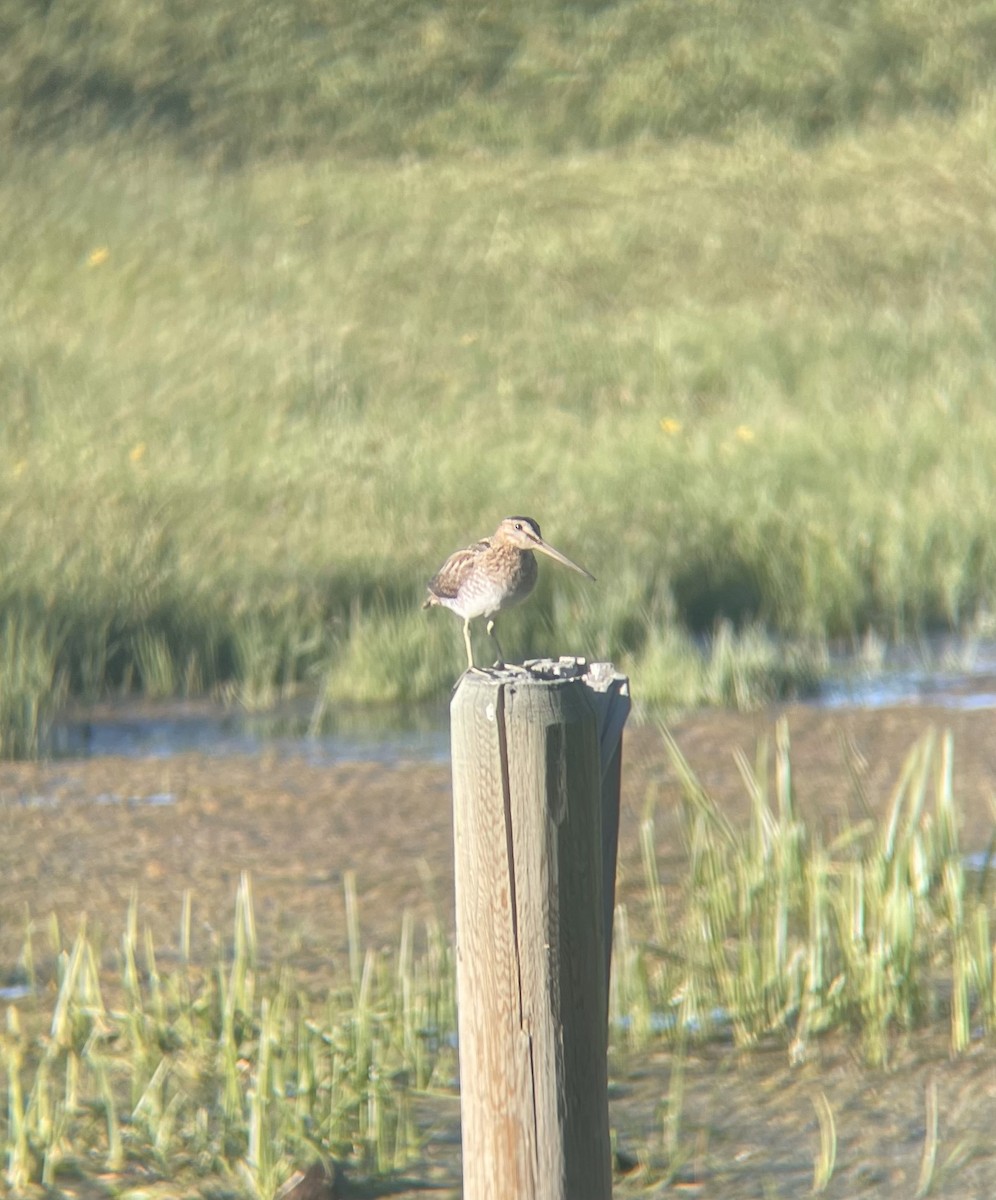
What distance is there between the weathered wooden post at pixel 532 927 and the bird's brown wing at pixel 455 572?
1729 mm

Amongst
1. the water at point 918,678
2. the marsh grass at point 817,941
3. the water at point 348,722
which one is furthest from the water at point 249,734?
the marsh grass at point 817,941

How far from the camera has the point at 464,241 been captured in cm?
2009

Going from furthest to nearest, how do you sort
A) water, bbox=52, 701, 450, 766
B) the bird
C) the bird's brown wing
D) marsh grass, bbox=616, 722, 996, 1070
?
water, bbox=52, 701, 450, 766, the bird's brown wing, the bird, marsh grass, bbox=616, 722, 996, 1070

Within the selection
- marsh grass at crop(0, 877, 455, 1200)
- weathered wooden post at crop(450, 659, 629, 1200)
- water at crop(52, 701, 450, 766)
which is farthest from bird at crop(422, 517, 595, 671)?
water at crop(52, 701, 450, 766)

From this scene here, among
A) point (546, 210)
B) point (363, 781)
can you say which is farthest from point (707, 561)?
point (546, 210)

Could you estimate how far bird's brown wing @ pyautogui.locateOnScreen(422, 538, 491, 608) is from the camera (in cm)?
460

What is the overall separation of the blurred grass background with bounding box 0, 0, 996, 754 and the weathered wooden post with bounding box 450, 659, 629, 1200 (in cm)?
445

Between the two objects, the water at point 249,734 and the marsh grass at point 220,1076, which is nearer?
the marsh grass at point 220,1076

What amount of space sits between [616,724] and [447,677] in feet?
16.3

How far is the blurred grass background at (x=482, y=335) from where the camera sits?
848cm

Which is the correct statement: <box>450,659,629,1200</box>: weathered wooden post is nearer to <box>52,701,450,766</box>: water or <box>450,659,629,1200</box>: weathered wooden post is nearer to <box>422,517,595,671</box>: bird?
<box>422,517,595,671</box>: bird

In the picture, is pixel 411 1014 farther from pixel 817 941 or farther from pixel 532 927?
pixel 532 927

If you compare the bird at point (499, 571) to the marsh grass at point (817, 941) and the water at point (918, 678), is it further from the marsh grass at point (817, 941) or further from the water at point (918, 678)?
the water at point (918, 678)

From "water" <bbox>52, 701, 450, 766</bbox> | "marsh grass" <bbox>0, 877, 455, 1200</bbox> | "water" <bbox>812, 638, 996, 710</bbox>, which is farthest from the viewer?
"water" <bbox>812, 638, 996, 710</bbox>
